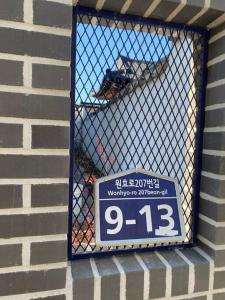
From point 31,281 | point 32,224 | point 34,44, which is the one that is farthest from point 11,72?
point 31,281

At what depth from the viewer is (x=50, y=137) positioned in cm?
126

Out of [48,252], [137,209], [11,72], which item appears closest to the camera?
[11,72]

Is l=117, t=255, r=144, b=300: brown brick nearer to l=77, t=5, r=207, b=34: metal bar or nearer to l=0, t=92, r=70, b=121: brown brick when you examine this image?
l=0, t=92, r=70, b=121: brown brick

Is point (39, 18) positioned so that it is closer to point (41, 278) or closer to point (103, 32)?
point (103, 32)

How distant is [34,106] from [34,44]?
24 cm

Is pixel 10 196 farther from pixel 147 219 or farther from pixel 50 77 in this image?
pixel 147 219

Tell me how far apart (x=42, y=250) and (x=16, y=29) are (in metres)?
0.88

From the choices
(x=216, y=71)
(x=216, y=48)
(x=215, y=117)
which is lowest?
(x=215, y=117)

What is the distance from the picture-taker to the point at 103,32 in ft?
5.01

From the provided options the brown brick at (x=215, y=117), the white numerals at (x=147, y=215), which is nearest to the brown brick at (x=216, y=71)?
Result: the brown brick at (x=215, y=117)

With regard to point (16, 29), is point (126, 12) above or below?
above

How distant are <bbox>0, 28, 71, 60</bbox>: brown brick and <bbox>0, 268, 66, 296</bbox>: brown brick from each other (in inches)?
34.5

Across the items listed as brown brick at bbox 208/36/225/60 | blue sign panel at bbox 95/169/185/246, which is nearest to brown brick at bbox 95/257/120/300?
blue sign panel at bbox 95/169/185/246

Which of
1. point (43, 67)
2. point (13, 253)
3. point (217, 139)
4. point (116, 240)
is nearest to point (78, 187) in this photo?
point (116, 240)
